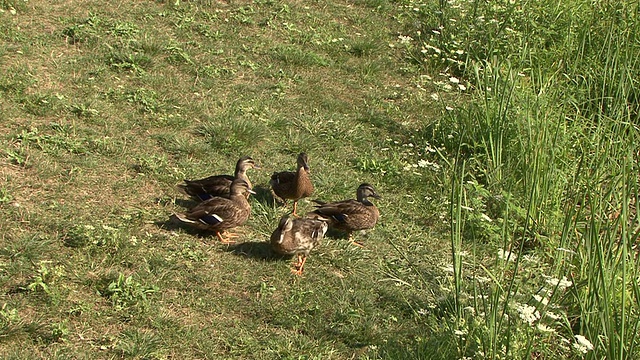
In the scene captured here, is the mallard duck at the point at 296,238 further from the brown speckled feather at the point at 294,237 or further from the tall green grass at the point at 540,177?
the tall green grass at the point at 540,177

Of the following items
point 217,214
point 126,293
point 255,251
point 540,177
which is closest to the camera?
point 126,293

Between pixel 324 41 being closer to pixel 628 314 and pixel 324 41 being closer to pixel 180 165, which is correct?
pixel 180 165

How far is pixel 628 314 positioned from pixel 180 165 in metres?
4.75

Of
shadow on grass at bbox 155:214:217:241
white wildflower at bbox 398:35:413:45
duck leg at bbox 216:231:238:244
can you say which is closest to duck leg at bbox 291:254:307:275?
duck leg at bbox 216:231:238:244

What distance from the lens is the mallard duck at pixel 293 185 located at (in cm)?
760

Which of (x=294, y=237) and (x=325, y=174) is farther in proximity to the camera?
(x=325, y=174)

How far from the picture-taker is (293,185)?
7.61 metres

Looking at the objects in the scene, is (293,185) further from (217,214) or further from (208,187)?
(217,214)

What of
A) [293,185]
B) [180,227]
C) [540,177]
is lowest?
[180,227]

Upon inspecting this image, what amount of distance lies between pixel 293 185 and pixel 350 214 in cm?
71

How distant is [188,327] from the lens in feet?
19.5

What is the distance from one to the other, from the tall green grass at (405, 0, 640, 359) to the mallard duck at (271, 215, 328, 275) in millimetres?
1237

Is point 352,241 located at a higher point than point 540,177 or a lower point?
lower

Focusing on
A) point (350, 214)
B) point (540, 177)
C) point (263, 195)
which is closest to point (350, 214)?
point (350, 214)
